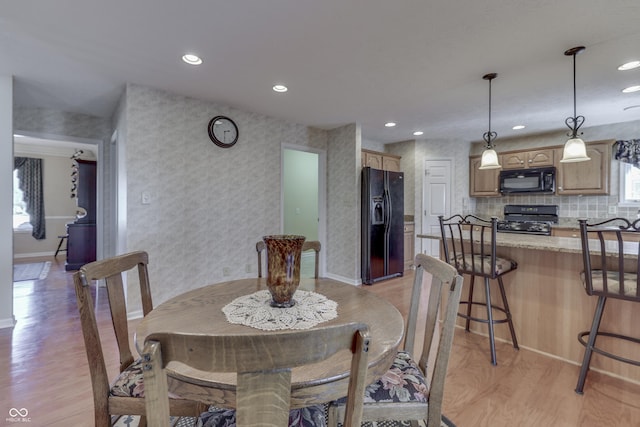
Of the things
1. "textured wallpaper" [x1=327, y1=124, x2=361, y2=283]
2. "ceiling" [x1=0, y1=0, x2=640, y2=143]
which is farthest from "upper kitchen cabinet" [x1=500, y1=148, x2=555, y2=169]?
"textured wallpaper" [x1=327, y1=124, x2=361, y2=283]

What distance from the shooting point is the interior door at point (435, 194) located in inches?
211

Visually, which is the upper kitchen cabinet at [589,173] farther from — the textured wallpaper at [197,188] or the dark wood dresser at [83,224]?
the dark wood dresser at [83,224]

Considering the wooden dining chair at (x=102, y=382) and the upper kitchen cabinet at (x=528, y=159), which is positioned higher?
the upper kitchen cabinet at (x=528, y=159)

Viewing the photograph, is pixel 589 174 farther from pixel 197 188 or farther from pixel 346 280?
pixel 197 188

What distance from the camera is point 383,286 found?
13.8 feet

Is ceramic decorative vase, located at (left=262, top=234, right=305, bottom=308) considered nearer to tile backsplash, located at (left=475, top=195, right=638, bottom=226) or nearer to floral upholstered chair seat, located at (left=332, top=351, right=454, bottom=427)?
floral upholstered chair seat, located at (left=332, top=351, right=454, bottom=427)

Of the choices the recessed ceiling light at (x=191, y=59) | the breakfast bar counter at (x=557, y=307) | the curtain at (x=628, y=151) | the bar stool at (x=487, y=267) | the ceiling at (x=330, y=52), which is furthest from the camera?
the curtain at (x=628, y=151)

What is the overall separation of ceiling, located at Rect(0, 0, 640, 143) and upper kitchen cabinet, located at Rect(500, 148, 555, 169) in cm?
100

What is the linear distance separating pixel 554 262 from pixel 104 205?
4990 millimetres

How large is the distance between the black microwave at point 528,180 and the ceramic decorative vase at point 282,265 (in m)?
4.83

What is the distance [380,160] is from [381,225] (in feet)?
4.17

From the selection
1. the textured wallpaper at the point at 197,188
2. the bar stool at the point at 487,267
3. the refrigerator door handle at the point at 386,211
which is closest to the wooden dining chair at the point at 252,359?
the bar stool at the point at 487,267

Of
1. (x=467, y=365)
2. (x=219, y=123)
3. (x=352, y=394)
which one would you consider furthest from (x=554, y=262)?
(x=219, y=123)

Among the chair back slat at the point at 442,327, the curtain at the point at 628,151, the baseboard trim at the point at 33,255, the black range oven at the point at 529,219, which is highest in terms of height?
the curtain at the point at 628,151
